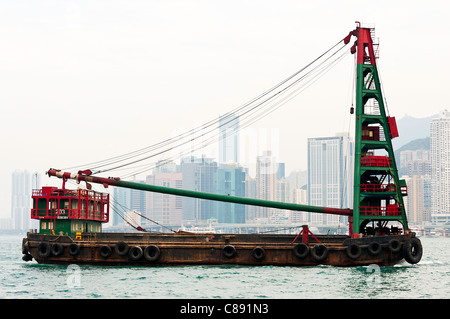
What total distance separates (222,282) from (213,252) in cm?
560

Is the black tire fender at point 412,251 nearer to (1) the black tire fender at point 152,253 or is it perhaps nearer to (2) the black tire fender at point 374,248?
(2) the black tire fender at point 374,248

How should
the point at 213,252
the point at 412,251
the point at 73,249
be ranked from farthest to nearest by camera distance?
the point at 73,249
the point at 213,252
the point at 412,251

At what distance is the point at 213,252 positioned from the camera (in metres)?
37.6

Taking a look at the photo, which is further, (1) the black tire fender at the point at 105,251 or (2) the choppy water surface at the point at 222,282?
(1) the black tire fender at the point at 105,251

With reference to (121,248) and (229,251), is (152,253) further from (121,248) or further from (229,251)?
(229,251)

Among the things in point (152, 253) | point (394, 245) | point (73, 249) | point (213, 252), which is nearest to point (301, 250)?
point (213, 252)

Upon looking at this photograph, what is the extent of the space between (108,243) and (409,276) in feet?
55.1

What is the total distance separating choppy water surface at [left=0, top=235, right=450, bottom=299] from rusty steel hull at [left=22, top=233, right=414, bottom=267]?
1.64ft

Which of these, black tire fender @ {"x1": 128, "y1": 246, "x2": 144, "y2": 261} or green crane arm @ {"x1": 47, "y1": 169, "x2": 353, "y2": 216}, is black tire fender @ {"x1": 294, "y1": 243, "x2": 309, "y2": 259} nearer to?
green crane arm @ {"x1": 47, "y1": 169, "x2": 353, "y2": 216}

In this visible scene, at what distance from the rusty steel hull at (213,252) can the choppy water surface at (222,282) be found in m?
0.50

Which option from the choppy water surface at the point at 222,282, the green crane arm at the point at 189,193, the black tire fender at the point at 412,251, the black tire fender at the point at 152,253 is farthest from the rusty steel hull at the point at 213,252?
the green crane arm at the point at 189,193

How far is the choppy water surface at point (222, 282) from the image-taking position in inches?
1134

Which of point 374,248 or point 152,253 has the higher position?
point 374,248
